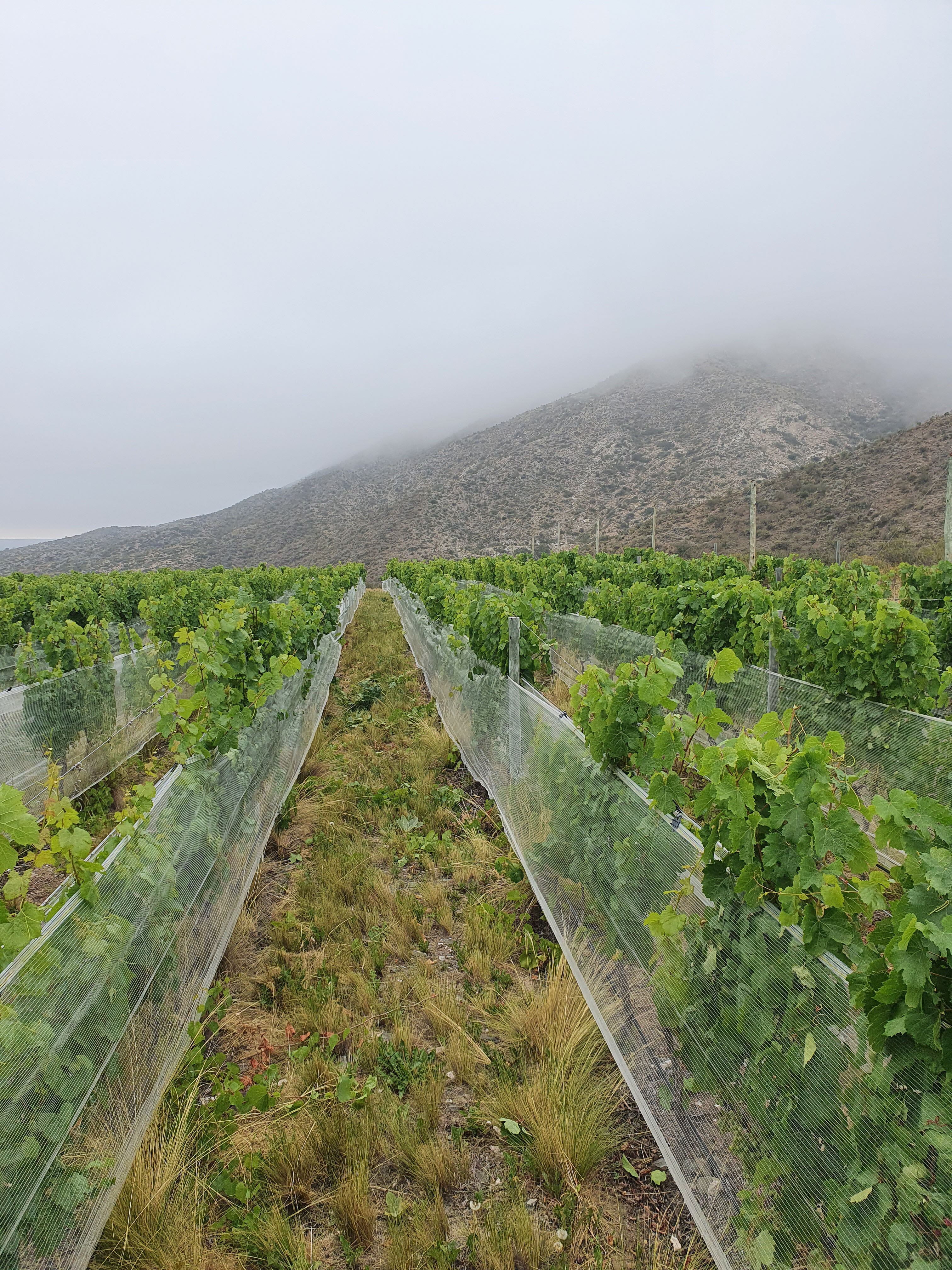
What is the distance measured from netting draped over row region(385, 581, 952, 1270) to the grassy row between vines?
0.75ft

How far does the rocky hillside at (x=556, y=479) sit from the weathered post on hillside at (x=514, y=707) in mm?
35811

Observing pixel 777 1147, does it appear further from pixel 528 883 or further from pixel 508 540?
pixel 508 540

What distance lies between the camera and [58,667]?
20.1 ft

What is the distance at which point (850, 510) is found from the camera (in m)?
31.1

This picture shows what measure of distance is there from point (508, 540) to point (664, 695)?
49887 millimetres

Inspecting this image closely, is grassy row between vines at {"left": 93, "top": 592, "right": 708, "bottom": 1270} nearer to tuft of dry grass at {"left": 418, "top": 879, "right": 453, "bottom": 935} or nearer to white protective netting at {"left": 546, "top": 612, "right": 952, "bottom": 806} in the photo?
tuft of dry grass at {"left": 418, "top": 879, "right": 453, "bottom": 935}

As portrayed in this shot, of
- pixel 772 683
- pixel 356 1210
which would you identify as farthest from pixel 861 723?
pixel 356 1210

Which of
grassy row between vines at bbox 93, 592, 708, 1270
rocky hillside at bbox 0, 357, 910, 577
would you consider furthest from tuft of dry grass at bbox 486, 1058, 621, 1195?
rocky hillside at bbox 0, 357, 910, 577

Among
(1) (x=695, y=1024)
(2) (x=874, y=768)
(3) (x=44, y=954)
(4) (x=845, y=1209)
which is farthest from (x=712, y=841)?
(2) (x=874, y=768)

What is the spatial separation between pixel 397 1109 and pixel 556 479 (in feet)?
192

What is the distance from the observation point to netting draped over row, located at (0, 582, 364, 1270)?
1.66 metres

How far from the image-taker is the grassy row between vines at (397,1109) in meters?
2.02

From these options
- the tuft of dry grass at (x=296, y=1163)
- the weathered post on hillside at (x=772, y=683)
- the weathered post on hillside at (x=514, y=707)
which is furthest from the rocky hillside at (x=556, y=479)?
the tuft of dry grass at (x=296, y=1163)

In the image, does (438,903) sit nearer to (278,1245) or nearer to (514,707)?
(514,707)
